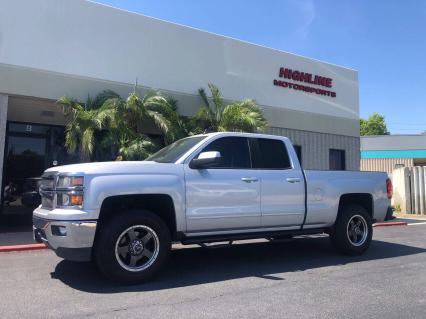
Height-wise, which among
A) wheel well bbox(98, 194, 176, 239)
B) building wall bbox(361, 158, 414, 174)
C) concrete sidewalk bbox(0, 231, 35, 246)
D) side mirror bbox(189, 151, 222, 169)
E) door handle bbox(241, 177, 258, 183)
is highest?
building wall bbox(361, 158, 414, 174)

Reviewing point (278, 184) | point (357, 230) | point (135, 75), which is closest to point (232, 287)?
point (278, 184)

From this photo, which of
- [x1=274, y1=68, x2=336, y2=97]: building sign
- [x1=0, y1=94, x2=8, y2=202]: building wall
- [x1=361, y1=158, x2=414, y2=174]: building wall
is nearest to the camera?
[x1=0, y1=94, x2=8, y2=202]: building wall

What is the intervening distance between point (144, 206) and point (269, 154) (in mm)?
2289

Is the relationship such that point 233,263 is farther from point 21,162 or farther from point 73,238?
point 21,162

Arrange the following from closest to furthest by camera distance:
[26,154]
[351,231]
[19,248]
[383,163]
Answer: [351,231] → [19,248] → [26,154] → [383,163]

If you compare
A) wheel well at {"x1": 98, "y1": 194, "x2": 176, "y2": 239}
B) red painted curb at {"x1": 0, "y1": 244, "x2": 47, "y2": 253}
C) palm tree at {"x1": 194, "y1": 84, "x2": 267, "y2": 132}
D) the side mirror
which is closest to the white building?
palm tree at {"x1": 194, "y1": 84, "x2": 267, "y2": 132}

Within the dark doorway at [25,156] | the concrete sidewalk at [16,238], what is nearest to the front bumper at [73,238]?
the concrete sidewalk at [16,238]

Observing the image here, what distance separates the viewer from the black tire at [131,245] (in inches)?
220

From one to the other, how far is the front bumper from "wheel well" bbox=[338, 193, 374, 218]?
4.47 m

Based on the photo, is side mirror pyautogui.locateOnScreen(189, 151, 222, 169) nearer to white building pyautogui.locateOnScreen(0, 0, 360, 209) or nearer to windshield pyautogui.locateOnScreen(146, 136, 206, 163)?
windshield pyautogui.locateOnScreen(146, 136, 206, 163)

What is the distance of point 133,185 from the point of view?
5.81m

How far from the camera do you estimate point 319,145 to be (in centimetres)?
1852

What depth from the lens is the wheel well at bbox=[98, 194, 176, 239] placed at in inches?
230

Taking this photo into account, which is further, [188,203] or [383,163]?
[383,163]
